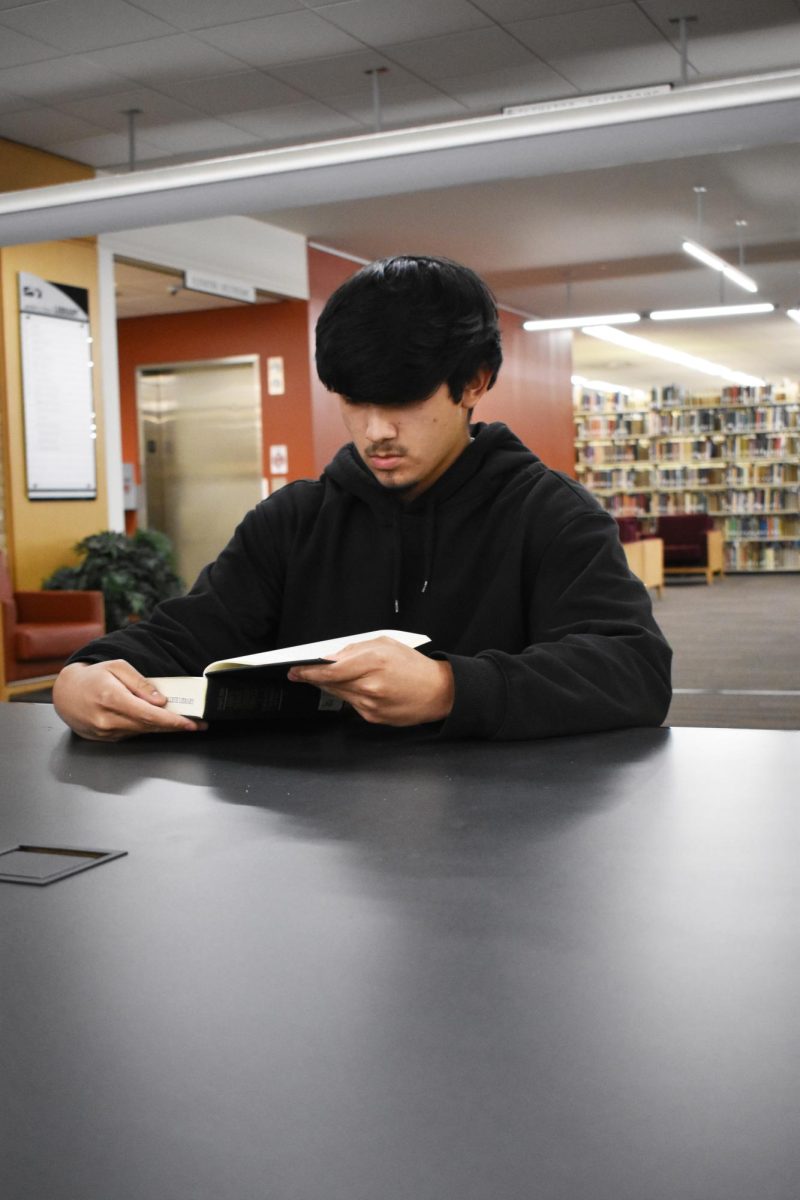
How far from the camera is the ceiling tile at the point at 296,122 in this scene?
6508 mm

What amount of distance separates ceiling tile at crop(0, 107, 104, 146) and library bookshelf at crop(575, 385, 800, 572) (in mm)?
11440

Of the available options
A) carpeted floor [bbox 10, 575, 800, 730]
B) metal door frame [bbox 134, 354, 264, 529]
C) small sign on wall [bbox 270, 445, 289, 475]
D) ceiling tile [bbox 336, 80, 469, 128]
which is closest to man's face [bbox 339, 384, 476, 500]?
A: carpeted floor [bbox 10, 575, 800, 730]

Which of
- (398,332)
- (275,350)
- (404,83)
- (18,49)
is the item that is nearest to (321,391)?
(275,350)

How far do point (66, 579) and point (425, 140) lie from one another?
3.45m

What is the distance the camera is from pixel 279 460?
376 inches

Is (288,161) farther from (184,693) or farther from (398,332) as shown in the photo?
(184,693)

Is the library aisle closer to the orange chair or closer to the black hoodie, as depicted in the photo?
the black hoodie

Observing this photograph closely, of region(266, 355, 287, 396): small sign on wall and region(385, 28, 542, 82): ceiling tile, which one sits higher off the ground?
region(385, 28, 542, 82): ceiling tile

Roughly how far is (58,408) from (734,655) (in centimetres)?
441

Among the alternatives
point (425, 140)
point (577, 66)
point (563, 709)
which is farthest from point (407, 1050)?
point (577, 66)

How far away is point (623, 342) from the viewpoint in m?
13.9

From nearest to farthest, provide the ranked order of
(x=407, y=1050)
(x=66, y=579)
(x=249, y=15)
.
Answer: (x=407, y=1050) → (x=249, y=15) → (x=66, y=579)

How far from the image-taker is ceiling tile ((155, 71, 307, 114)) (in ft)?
19.5

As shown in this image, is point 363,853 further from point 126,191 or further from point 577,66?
point 577,66
